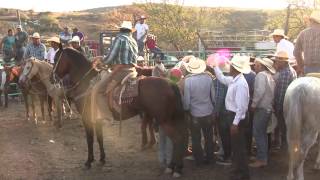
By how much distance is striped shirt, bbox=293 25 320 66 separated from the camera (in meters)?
8.48

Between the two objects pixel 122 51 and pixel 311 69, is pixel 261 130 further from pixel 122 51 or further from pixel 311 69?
pixel 122 51

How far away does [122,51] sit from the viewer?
848 cm

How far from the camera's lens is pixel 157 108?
8.10 meters

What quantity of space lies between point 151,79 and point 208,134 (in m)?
1.42

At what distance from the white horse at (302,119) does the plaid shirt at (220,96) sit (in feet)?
4.88

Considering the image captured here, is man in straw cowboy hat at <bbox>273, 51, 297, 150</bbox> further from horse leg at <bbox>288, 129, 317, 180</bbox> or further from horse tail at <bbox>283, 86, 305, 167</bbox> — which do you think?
horse leg at <bbox>288, 129, 317, 180</bbox>

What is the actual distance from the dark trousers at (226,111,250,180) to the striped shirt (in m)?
2.07

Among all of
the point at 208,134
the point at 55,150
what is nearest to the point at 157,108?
the point at 208,134

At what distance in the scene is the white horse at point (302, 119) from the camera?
22.4ft

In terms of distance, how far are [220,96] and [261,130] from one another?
0.91 meters

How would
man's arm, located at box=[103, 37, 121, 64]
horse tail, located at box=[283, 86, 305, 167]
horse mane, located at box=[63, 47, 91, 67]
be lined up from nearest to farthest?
1. horse tail, located at box=[283, 86, 305, 167]
2. man's arm, located at box=[103, 37, 121, 64]
3. horse mane, located at box=[63, 47, 91, 67]

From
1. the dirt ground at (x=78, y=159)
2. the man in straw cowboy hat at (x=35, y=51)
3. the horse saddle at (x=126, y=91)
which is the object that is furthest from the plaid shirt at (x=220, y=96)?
the man in straw cowboy hat at (x=35, y=51)

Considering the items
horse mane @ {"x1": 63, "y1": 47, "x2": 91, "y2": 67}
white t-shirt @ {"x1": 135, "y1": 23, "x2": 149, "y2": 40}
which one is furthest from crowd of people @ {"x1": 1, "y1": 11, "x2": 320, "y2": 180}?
white t-shirt @ {"x1": 135, "y1": 23, "x2": 149, "y2": 40}

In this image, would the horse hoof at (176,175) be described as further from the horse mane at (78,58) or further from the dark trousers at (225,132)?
the horse mane at (78,58)
